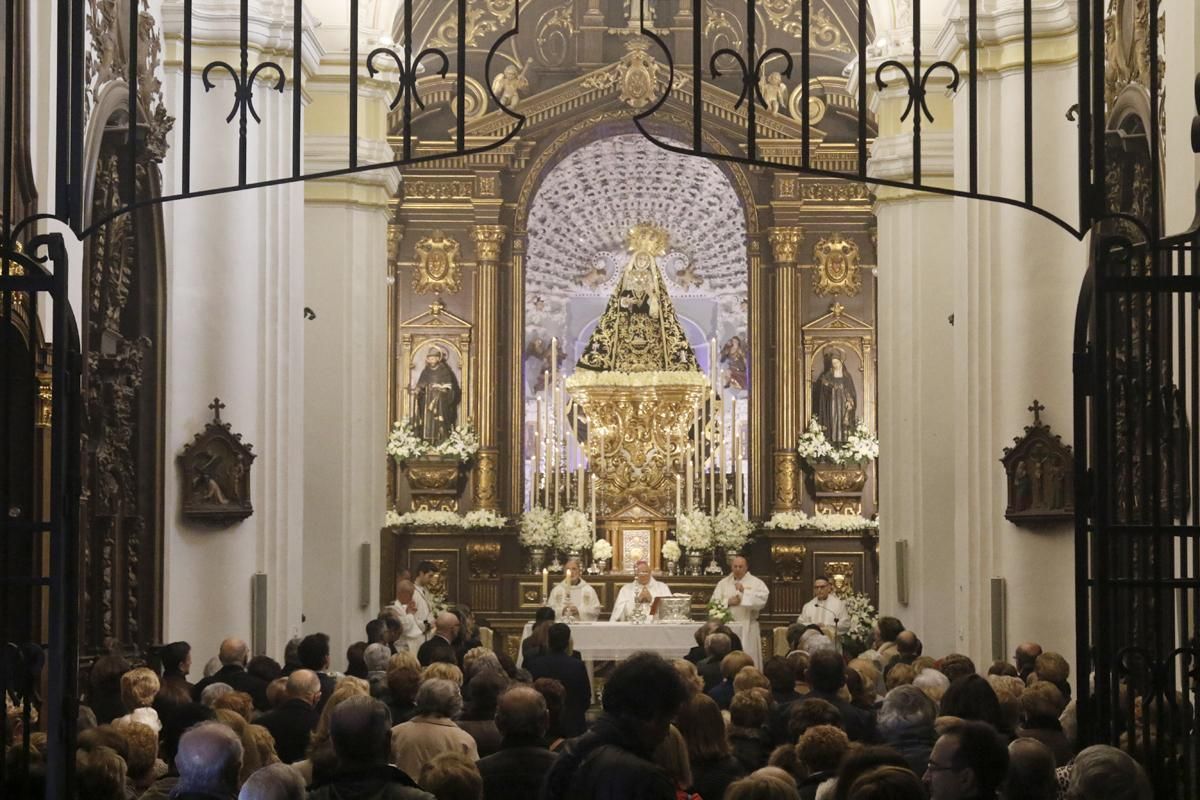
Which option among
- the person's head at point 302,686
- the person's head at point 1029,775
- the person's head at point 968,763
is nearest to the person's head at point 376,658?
the person's head at point 302,686

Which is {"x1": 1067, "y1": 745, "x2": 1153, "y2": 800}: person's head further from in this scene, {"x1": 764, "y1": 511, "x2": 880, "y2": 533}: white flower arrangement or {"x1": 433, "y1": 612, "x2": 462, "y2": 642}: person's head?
{"x1": 764, "y1": 511, "x2": 880, "y2": 533}: white flower arrangement

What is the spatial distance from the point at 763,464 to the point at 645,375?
85.1 inches

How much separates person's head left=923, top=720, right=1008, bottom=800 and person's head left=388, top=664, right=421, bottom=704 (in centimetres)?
428

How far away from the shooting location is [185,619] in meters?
15.2

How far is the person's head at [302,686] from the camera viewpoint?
30.6 ft

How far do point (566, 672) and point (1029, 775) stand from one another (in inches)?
300

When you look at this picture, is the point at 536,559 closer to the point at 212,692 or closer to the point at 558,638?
the point at 558,638

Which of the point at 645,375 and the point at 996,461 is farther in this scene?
the point at 645,375

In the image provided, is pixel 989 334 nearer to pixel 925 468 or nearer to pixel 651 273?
pixel 925 468

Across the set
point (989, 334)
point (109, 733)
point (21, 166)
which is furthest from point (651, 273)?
point (109, 733)

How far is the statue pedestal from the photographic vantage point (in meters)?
26.9

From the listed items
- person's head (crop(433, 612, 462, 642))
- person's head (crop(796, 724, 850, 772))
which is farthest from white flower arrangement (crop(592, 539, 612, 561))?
person's head (crop(796, 724, 850, 772))

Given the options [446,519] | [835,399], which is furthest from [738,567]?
[835,399]

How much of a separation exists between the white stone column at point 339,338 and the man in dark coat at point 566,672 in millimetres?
6809
